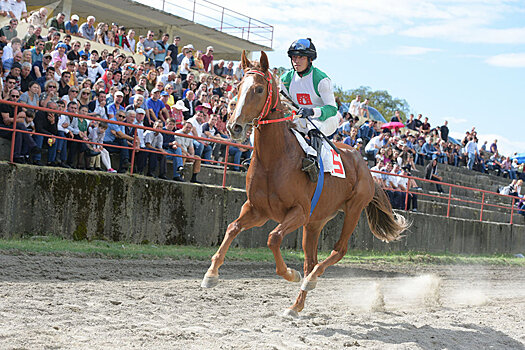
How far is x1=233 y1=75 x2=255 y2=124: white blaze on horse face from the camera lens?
6.34 meters

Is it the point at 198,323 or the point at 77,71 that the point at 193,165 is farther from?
the point at 198,323

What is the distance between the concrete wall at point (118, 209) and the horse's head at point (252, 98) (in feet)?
18.0

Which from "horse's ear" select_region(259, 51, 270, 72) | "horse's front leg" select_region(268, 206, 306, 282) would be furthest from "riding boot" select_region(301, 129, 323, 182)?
"horse's ear" select_region(259, 51, 270, 72)

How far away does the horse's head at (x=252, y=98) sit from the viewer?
6.31 m

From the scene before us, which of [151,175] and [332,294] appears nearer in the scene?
[332,294]

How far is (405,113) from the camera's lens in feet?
245

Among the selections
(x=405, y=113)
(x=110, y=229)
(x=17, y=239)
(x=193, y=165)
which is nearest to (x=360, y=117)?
(x=193, y=165)

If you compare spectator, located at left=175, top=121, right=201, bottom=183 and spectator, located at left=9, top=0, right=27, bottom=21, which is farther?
spectator, located at left=9, top=0, right=27, bottom=21

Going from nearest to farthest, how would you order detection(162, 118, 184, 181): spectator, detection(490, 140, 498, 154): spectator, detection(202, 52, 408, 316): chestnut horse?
detection(202, 52, 408, 316): chestnut horse
detection(162, 118, 184, 181): spectator
detection(490, 140, 498, 154): spectator

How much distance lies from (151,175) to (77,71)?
133 inches

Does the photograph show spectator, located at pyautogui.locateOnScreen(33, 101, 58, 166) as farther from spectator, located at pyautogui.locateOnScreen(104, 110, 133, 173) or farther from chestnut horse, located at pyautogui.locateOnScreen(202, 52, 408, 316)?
chestnut horse, located at pyautogui.locateOnScreen(202, 52, 408, 316)

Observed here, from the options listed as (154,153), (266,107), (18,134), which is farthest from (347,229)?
(18,134)

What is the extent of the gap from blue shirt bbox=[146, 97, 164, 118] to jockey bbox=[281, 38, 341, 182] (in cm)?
711

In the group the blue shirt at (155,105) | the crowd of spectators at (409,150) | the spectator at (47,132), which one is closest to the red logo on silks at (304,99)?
the spectator at (47,132)
